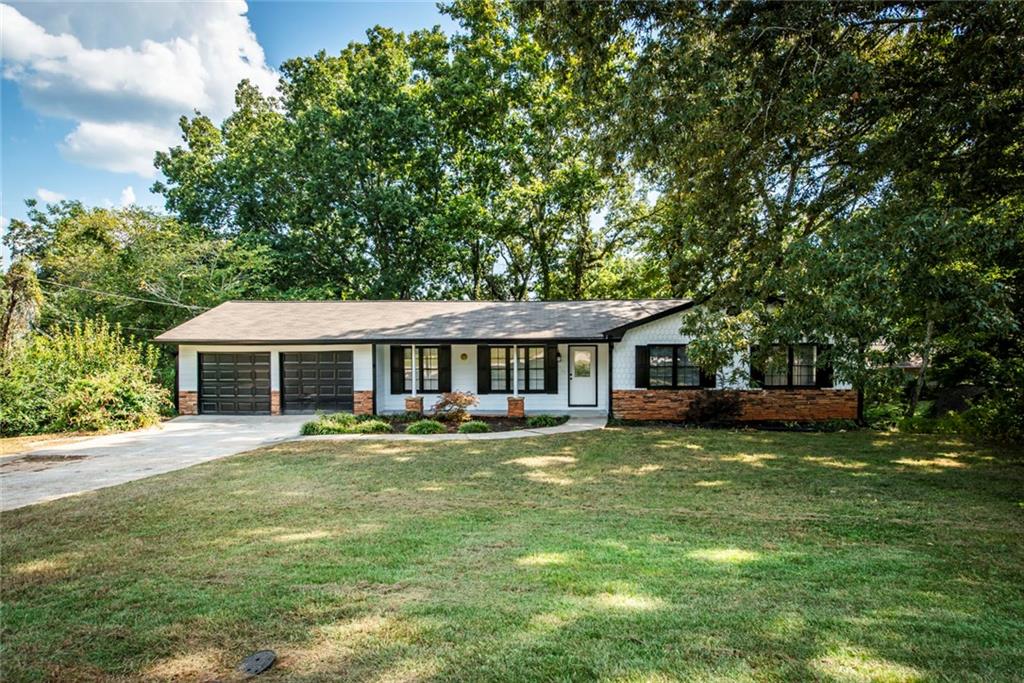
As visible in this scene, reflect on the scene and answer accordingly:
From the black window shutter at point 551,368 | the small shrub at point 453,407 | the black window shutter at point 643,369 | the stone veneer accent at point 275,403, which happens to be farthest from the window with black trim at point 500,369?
the stone veneer accent at point 275,403

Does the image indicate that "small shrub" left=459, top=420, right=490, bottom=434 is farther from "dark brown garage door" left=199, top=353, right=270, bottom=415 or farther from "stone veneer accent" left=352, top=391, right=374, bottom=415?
"dark brown garage door" left=199, top=353, right=270, bottom=415

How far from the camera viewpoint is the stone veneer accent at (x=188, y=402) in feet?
53.3

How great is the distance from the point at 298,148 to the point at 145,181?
8.71 meters

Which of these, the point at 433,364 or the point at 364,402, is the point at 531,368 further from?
the point at 364,402

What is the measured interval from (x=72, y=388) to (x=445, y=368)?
372 inches

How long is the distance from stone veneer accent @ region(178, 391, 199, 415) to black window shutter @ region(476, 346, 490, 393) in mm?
8754

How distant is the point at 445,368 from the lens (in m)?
16.5

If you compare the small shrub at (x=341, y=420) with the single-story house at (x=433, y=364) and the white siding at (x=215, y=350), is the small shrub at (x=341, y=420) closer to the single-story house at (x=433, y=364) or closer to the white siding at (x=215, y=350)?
the single-story house at (x=433, y=364)

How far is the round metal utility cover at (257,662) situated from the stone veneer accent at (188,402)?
15.6 m

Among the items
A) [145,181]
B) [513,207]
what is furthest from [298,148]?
[513,207]

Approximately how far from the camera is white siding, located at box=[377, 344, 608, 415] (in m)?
16.3

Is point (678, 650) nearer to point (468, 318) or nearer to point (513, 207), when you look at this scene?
point (468, 318)

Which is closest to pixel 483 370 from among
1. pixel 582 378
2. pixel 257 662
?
pixel 582 378

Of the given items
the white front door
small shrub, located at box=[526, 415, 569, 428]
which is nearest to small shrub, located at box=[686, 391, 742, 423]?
the white front door
